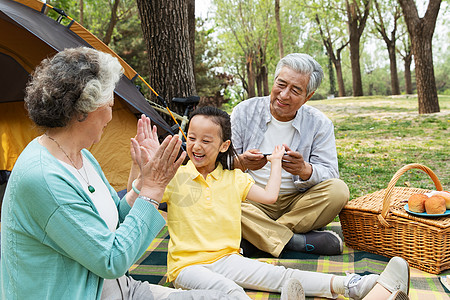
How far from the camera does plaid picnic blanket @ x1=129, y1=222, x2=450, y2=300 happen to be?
2373 mm

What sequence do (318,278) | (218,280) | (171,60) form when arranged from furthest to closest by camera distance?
(171,60), (318,278), (218,280)

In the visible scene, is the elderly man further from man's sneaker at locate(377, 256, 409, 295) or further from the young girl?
man's sneaker at locate(377, 256, 409, 295)

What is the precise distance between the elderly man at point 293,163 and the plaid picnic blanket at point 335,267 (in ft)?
0.29

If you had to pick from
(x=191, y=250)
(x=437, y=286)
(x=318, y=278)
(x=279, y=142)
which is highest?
(x=279, y=142)

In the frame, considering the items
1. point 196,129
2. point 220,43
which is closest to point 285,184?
point 196,129

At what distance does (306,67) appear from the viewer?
118 inches

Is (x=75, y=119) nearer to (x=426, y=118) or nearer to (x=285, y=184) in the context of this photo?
(x=285, y=184)

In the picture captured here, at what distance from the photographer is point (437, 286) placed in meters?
2.42

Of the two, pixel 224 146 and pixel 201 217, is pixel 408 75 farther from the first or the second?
pixel 201 217

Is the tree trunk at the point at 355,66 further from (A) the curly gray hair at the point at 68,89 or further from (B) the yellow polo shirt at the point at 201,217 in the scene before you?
(A) the curly gray hair at the point at 68,89

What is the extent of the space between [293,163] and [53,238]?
180 centimetres

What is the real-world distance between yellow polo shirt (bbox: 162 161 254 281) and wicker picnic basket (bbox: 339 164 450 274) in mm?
999

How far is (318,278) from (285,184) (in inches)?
40.2

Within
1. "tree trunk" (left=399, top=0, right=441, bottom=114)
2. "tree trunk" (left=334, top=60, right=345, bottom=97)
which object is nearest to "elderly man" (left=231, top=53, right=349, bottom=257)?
"tree trunk" (left=399, top=0, right=441, bottom=114)
